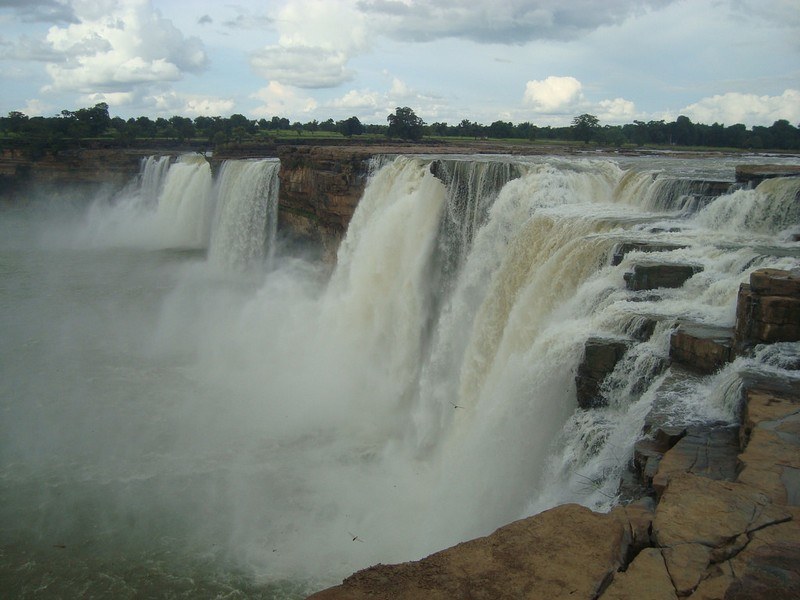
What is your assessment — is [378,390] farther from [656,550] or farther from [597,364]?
[656,550]

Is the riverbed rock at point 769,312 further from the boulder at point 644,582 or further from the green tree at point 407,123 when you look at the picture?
the green tree at point 407,123

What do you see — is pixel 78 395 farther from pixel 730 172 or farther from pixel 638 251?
pixel 730 172

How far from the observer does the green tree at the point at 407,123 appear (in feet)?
143

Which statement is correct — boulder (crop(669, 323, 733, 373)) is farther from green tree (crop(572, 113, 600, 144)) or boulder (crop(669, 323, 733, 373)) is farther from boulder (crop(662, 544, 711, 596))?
green tree (crop(572, 113, 600, 144))

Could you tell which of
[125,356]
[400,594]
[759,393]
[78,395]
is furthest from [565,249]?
[125,356]

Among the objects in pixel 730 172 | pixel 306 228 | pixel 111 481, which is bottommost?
pixel 111 481

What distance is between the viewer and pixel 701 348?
6293 millimetres

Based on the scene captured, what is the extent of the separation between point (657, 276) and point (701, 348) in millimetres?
1700

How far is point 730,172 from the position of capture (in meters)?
15.0

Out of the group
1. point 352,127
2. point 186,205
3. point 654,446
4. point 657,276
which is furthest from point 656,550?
point 352,127

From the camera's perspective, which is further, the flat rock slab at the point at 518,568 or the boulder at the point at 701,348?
the boulder at the point at 701,348

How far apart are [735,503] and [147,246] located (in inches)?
1204

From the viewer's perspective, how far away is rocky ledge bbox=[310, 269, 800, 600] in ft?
11.3

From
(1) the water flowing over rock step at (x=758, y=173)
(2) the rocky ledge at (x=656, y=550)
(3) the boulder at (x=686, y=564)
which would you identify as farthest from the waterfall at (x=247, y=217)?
(3) the boulder at (x=686, y=564)
